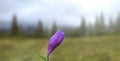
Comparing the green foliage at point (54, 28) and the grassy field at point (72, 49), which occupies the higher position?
the green foliage at point (54, 28)

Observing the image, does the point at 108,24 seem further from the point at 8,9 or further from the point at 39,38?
the point at 8,9

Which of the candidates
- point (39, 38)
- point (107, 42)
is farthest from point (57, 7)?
point (107, 42)

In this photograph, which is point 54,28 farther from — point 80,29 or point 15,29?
point 15,29

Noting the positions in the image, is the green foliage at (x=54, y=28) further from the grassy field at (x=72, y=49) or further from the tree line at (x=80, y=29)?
the grassy field at (x=72, y=49)

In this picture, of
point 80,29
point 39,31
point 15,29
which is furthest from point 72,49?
point 15,29

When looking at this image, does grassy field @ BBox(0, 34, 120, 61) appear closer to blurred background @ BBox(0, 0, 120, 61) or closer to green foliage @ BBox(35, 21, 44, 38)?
blurred background @ BBox(0, 0, 120, 61)

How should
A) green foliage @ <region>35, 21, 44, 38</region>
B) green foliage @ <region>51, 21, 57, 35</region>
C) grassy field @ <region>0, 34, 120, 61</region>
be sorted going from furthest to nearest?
green foliage @ <region>35, 21, 44, 38</region> → green foliage @ <region>51, 21, 57, 35</region> → grassy field @ <region>0, 34, 120, 61</region>

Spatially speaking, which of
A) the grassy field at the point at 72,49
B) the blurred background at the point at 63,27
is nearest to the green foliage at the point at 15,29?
the blurred background at the point at 63,27

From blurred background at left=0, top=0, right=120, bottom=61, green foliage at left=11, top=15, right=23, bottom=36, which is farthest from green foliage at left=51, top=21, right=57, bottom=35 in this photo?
green foliage at left=11, top=15, right=23, bottom=36
